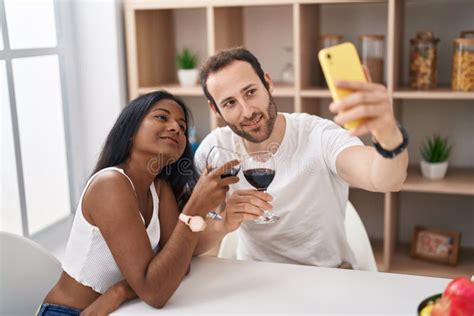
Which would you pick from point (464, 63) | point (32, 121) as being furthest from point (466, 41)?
point (32, 121)

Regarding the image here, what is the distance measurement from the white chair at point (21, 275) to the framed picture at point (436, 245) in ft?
5.72

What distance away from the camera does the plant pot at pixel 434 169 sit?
259 centimetres

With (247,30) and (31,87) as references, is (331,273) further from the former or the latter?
(247,30)

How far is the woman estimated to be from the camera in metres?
1.35

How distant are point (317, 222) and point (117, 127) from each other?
694 millimetres

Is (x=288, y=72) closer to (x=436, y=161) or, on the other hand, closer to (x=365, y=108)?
(x=436, y=161)

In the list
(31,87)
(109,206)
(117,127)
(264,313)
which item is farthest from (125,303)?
(31,87)

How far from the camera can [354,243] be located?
1994 millimetres

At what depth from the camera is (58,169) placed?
8.63 ft

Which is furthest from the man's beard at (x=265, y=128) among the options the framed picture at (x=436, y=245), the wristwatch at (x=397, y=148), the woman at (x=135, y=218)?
the framed picture at (x=436, y=245)

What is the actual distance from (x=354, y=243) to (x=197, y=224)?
755 millimetres

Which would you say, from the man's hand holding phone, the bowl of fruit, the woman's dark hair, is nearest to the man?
the woman's dark hair

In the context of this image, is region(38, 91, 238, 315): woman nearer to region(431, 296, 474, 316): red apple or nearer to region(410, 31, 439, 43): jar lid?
region(431, 296, 474, 316): red apple

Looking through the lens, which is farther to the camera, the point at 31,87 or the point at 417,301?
the point at 31,87
